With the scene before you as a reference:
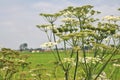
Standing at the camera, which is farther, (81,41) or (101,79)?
(101,79)

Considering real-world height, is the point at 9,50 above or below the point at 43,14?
below

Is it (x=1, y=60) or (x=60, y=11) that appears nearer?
(x=60, y=11)

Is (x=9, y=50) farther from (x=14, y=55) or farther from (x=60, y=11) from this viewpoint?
(x=60, y=11)

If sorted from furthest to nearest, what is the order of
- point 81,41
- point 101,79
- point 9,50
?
point 9,50
point 101,79
point 81,41

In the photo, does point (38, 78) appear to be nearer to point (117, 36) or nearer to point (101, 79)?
point (101, 79)

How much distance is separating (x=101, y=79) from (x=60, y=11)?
2.56 metres

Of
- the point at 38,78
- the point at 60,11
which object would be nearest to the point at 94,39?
the point at 60,11

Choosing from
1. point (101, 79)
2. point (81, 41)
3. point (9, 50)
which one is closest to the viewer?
point (81, 41)

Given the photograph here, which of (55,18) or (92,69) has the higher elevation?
(55,18)

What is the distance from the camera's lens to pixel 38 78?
1445 cm

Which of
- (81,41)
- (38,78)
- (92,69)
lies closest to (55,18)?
(81,41)

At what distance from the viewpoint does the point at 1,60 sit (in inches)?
536

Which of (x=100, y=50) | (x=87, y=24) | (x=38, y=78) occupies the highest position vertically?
(x=87, y=24)

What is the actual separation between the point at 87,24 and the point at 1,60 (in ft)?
10.5
